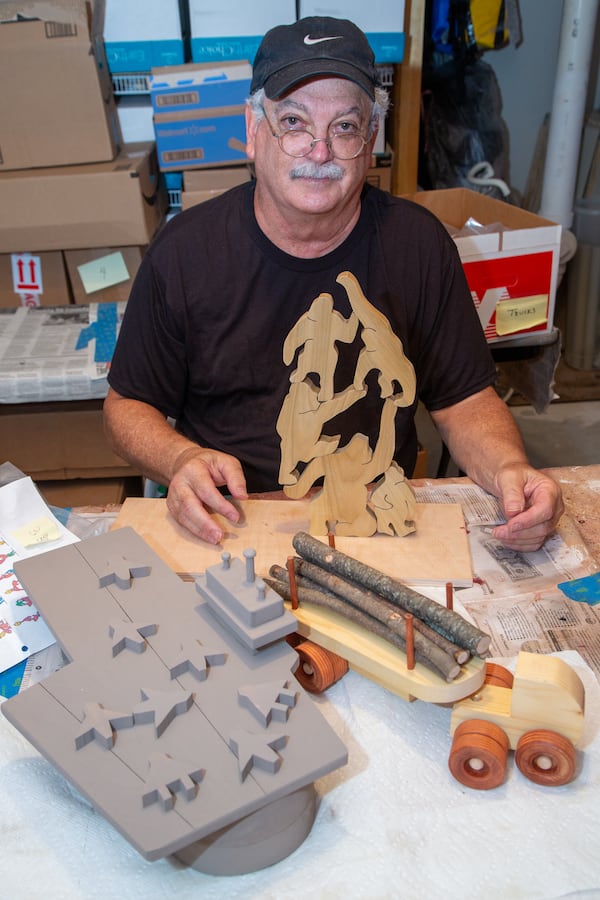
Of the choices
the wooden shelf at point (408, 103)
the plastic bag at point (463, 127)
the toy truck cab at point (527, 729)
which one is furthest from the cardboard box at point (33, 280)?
the toy truck cab at point (527, 729)

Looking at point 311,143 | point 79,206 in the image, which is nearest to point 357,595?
point 311,143

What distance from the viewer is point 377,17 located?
260cm

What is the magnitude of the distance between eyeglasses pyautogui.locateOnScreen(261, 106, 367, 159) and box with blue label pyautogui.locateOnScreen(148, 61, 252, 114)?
1.21 meters

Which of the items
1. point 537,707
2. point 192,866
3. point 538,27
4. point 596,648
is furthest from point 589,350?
point 192,866

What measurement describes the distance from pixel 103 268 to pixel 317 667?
2002mm

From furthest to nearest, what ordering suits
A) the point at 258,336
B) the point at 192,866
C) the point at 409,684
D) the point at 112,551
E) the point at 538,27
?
1. the point at 538,27
2. the point at 258,336
3. the point at 112,551
4. the point at 409,684
5. the point at 192,866

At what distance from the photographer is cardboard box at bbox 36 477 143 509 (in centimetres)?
264

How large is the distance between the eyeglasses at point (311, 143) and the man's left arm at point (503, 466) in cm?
56

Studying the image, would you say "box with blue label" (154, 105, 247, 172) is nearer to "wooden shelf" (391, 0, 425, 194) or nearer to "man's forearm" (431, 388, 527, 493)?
"wooden shelf" (391, 0, 425, 194)

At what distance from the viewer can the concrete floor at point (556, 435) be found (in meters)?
3.39

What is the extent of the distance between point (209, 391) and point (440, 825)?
3.35ft

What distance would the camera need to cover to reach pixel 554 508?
131 centimetres

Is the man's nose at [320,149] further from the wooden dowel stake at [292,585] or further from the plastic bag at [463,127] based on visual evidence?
the plastic bag at [463,127]

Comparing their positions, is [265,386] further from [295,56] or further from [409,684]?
[409,684]
